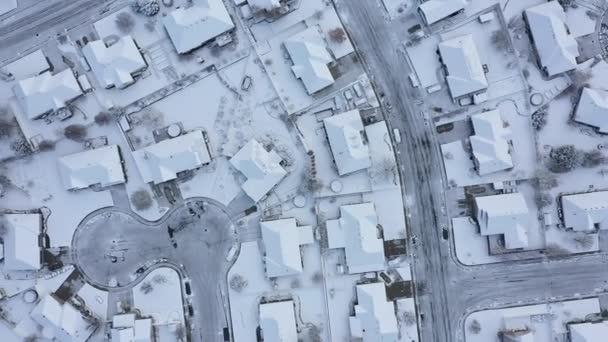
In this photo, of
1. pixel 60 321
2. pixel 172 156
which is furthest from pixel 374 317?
pixel 60 321

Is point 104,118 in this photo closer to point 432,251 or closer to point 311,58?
point 311,58

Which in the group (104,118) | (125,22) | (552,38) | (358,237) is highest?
(125,22)

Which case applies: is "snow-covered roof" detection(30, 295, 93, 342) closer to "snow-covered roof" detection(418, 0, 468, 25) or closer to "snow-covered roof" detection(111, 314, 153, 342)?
"snow-covered roof" detection(111, 314, 153, 342)

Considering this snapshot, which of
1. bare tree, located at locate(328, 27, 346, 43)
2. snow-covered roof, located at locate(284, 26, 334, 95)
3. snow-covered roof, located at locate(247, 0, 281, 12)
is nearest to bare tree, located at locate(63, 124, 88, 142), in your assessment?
snow-covered roof, located at locate(247, 0, 281, 12)

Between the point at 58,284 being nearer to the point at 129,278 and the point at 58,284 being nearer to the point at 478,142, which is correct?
the point at 129,278

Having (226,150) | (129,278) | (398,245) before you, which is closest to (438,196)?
(398,245)

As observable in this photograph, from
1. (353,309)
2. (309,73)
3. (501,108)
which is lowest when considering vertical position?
(353,309)
